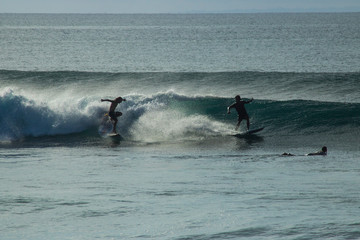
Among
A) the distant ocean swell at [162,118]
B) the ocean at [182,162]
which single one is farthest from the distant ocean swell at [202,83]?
the distant ocean swell at [162,118]

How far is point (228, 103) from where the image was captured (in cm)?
2558

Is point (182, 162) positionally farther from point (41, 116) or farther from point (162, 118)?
point (41, 116)

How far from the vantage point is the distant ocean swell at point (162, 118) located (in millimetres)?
20844

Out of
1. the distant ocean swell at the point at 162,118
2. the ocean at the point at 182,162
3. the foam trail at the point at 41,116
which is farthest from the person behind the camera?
the foam trail at the point at 41,116

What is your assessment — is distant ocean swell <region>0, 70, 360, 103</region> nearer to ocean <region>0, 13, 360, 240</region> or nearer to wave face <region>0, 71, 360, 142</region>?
ocean <region>0, 13, 360, 240</region>

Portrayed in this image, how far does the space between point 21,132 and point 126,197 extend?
1127 cm

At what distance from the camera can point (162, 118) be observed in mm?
21984

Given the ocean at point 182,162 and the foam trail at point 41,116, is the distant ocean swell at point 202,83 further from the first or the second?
the foam trail at point 41,116

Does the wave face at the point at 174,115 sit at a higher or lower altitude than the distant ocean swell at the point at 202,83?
lower

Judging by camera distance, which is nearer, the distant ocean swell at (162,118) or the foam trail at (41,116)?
the distant ocean swell at (162,118)

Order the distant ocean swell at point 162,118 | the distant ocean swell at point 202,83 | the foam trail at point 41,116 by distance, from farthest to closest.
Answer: the distant ocean swell at point 202,83, the foam trail at point 41,116, the distant ocean swell at point 162,118

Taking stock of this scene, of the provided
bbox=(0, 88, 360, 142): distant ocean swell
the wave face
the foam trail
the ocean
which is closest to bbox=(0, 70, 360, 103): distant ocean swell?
the ocean

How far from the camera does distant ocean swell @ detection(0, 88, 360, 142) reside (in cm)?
2084

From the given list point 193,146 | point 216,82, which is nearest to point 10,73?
point 216,82
